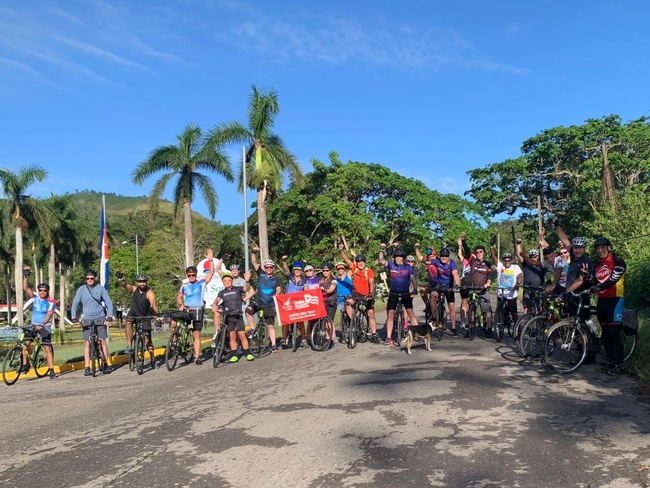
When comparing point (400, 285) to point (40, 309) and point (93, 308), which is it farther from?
A: point (40, 309)

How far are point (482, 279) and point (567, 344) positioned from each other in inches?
181

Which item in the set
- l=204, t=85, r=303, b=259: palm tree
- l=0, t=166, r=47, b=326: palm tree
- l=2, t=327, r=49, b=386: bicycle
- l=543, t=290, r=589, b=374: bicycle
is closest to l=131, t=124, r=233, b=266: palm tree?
l=204, t=85, r=303, b=259: palm tree

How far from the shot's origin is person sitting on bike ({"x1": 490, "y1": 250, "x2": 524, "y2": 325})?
1231 cm

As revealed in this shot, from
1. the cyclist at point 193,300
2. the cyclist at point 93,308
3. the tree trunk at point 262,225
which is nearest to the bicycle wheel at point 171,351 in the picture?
the cyclist at point 193,300

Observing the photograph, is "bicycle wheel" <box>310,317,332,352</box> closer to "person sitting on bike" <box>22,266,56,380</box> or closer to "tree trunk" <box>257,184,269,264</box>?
"person sitting on bike" <box>22,266,56,380</box>

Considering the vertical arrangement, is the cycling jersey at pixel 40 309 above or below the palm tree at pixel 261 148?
below

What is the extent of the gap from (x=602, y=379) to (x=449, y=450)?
3900mm

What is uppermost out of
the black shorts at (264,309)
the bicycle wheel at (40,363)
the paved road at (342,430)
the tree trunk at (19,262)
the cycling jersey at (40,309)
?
the tree trunk at (19,262)

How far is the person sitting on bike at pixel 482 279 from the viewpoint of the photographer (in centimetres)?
1290

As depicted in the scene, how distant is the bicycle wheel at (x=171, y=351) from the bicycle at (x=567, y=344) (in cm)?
670

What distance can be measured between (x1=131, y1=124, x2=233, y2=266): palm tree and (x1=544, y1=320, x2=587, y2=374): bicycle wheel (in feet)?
84.0

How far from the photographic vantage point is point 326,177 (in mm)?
39031

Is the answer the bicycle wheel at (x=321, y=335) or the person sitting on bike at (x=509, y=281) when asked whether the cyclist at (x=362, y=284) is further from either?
the person sitting on bike at (x=509, y=281)

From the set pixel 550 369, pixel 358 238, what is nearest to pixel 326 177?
pixel 358 238
